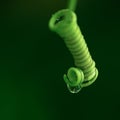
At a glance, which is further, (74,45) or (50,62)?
(50,62)

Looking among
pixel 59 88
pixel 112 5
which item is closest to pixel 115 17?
pixel 112 5

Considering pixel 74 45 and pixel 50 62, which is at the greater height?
pixel 50 62

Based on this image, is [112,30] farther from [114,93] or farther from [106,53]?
[114,93]

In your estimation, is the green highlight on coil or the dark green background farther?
the dark green background

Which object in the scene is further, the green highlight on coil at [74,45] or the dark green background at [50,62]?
the dark green background at [50,62]
